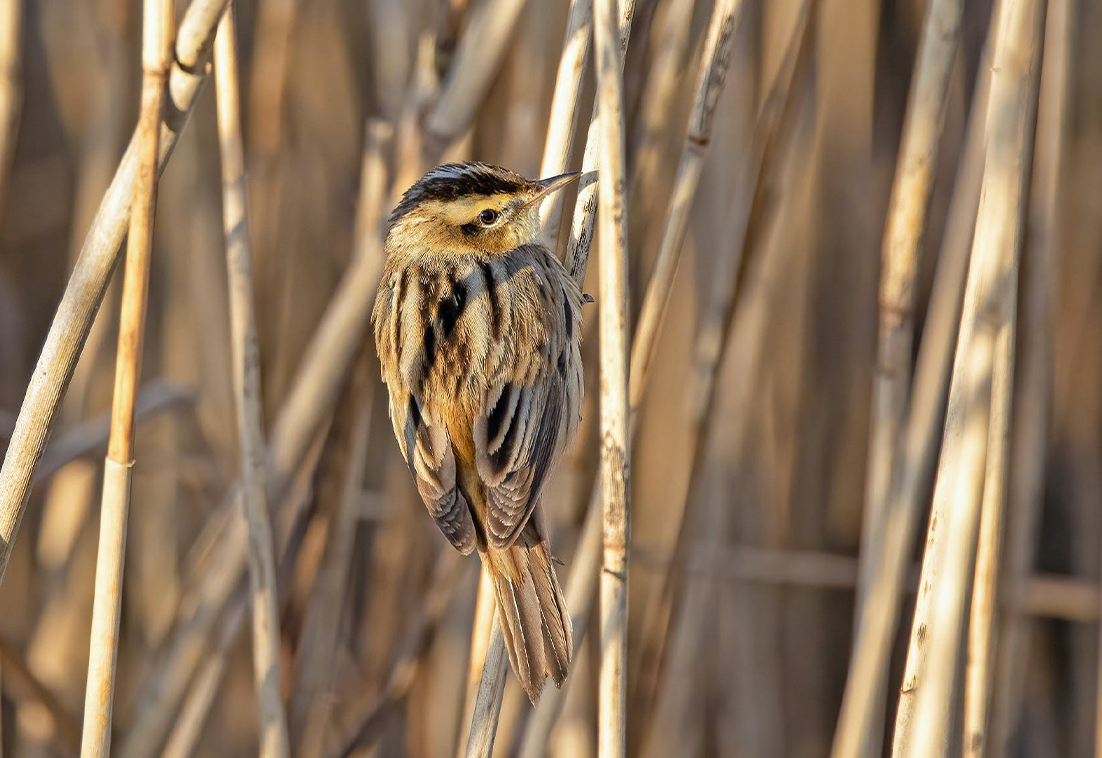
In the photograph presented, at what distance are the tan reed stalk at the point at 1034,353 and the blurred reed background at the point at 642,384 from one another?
0.01 metres

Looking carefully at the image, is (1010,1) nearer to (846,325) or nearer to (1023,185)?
(1023,185)

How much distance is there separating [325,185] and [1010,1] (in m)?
2.57

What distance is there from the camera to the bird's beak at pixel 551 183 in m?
2.05

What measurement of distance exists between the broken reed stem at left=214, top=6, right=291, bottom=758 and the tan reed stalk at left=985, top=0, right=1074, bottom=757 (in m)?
1.89

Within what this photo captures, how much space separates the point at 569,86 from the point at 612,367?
1.93 ft

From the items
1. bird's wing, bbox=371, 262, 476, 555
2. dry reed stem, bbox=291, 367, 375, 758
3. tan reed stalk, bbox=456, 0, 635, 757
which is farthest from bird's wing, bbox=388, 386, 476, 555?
dry reed stem, bbox=291, 367, 375, 758

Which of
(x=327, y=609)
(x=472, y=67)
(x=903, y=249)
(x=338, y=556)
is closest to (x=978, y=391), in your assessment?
(x=903, y=249)

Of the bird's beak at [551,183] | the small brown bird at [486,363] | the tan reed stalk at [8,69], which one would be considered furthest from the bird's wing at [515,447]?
the tan reed stalk at [8,69]

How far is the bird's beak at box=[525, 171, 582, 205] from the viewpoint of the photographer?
205cm

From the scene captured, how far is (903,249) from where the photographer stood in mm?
2242

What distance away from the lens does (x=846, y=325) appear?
3748 mm

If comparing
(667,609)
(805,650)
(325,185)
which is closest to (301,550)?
(667,609)

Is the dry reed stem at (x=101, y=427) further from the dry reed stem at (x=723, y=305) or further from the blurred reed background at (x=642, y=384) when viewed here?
the dry reed stem at (x=723, y=305)

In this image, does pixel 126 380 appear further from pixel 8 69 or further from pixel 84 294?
pixel 8 69
